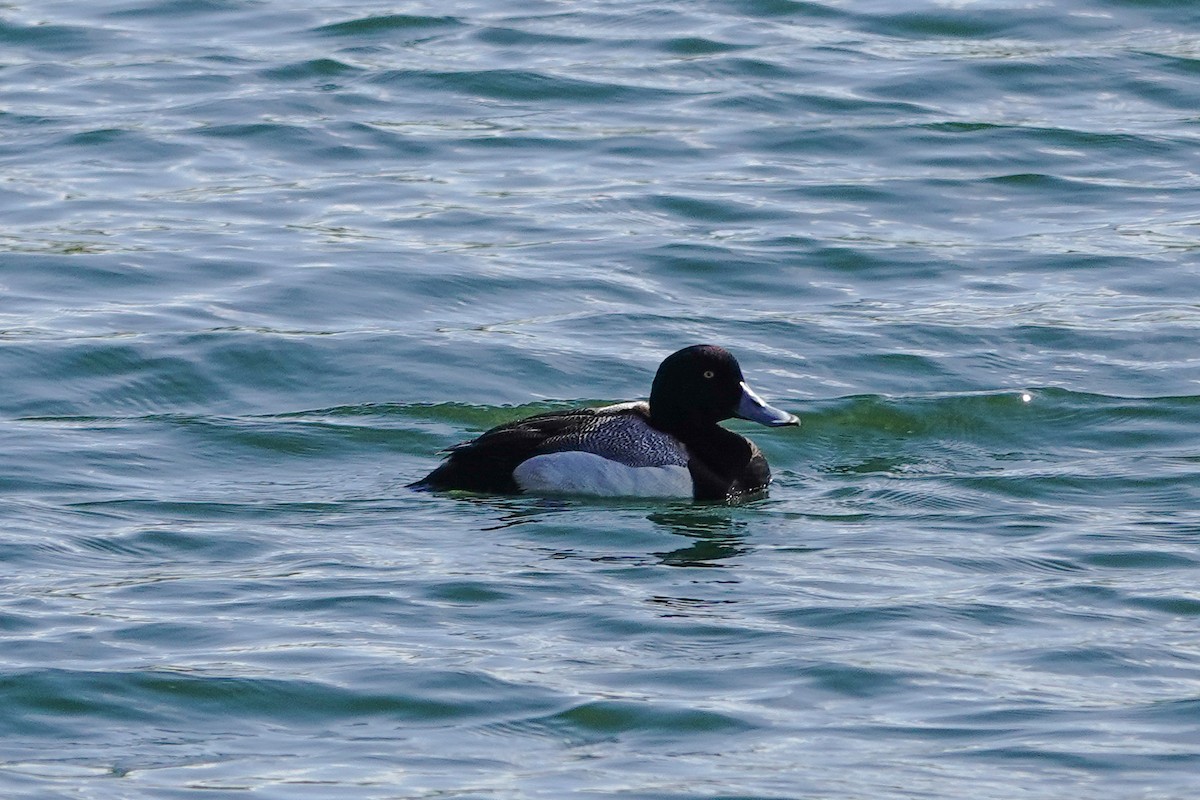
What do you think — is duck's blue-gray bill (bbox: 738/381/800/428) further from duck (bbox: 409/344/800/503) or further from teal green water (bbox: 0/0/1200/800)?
teal green water (bbox: 0/0/1200/800)

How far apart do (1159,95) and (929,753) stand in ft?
44.4

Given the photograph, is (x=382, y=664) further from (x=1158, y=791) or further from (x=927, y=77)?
(x=927, y=77)

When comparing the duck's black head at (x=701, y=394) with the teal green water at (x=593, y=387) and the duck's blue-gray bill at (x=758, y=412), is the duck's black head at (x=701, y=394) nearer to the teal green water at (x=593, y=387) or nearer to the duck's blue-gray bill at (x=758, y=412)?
the duck's blue-gray bill at (x=758, y=412)

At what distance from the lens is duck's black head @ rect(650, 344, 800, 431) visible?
1180 cm

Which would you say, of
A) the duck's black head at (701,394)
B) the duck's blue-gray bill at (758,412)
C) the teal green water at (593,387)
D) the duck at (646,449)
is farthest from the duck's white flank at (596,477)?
the duck's blue-gray bill at (758,412)

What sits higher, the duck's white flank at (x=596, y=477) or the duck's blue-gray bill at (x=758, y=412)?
the duck's blue-gray bill at (x=758, y=412)

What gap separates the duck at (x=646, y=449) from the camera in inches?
447

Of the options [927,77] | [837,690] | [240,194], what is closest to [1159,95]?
[927,77]

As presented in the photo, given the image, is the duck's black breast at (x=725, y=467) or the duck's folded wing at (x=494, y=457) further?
the duck's black breast at (x=725, y=467)

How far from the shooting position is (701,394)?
1183cm

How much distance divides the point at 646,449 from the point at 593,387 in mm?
1894

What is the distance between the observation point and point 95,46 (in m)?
22.2

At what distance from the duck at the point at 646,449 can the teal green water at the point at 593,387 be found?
6.2 inches

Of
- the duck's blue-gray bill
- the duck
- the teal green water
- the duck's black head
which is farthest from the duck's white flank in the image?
the duck's blue-gray bill
